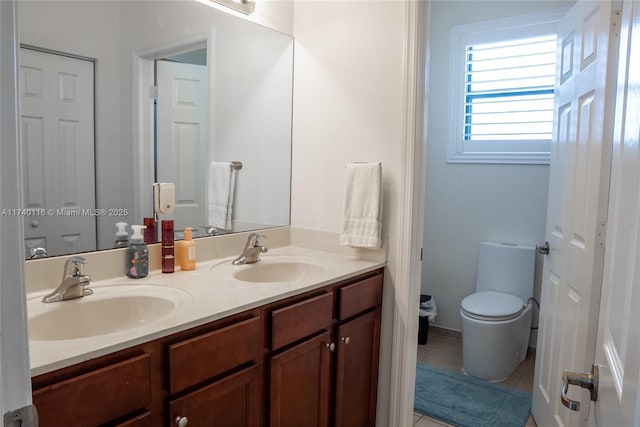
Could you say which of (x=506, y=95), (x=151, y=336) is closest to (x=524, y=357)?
(x=506, y=95)

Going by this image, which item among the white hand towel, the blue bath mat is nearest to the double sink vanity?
the white hand towel

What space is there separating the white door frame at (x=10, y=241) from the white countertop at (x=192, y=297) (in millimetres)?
491

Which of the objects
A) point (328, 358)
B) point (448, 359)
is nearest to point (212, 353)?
point (328, 358)

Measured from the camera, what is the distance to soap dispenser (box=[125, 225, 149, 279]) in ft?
5.13

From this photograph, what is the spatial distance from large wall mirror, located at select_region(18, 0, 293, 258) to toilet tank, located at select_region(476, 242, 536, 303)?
1617mm

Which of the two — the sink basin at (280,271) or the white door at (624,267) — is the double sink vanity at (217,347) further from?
the white door at (624,267)

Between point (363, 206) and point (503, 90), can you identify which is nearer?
point (363, 206)

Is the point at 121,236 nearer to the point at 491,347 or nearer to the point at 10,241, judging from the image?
the point at 10,241

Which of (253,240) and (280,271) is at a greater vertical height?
(253,240)

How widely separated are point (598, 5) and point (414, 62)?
2.26 feet

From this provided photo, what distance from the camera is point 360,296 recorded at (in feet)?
6.13

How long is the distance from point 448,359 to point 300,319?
1.87m

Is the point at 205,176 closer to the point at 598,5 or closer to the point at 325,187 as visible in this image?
the point at 325,187

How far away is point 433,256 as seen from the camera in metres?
3.51
